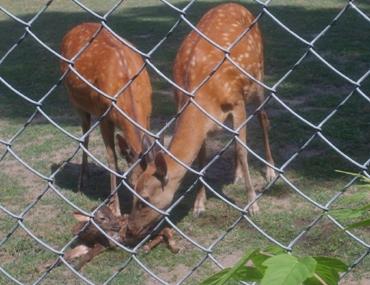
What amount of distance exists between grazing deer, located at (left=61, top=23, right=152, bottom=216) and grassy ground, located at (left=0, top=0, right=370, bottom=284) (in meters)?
0.57

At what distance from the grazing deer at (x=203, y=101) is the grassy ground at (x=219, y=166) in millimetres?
224

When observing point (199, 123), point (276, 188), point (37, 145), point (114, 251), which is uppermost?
point (199, 123)

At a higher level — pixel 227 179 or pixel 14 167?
pixel 227 179

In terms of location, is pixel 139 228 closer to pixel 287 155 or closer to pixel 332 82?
pixel 287 155

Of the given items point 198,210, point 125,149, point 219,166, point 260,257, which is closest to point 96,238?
point 125,149

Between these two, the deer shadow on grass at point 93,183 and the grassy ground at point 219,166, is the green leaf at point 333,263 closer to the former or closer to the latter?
the grassy ground at point 219,166

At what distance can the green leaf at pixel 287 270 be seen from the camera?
140 centimetres

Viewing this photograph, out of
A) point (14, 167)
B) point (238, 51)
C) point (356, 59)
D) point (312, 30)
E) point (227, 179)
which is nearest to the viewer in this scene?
point (238, 51)

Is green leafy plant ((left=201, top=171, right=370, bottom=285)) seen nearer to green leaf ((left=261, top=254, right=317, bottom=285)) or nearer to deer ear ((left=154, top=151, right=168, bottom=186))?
green leaf ((left=261, top=254, right=317, bottom=285))

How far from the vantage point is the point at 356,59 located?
393 inches

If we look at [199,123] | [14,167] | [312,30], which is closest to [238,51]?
[199,123]

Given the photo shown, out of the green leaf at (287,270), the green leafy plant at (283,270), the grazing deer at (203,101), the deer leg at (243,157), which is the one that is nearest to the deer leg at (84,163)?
the grazing deer at (203,101)

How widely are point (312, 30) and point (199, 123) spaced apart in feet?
24.4

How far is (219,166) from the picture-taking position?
6.67m
